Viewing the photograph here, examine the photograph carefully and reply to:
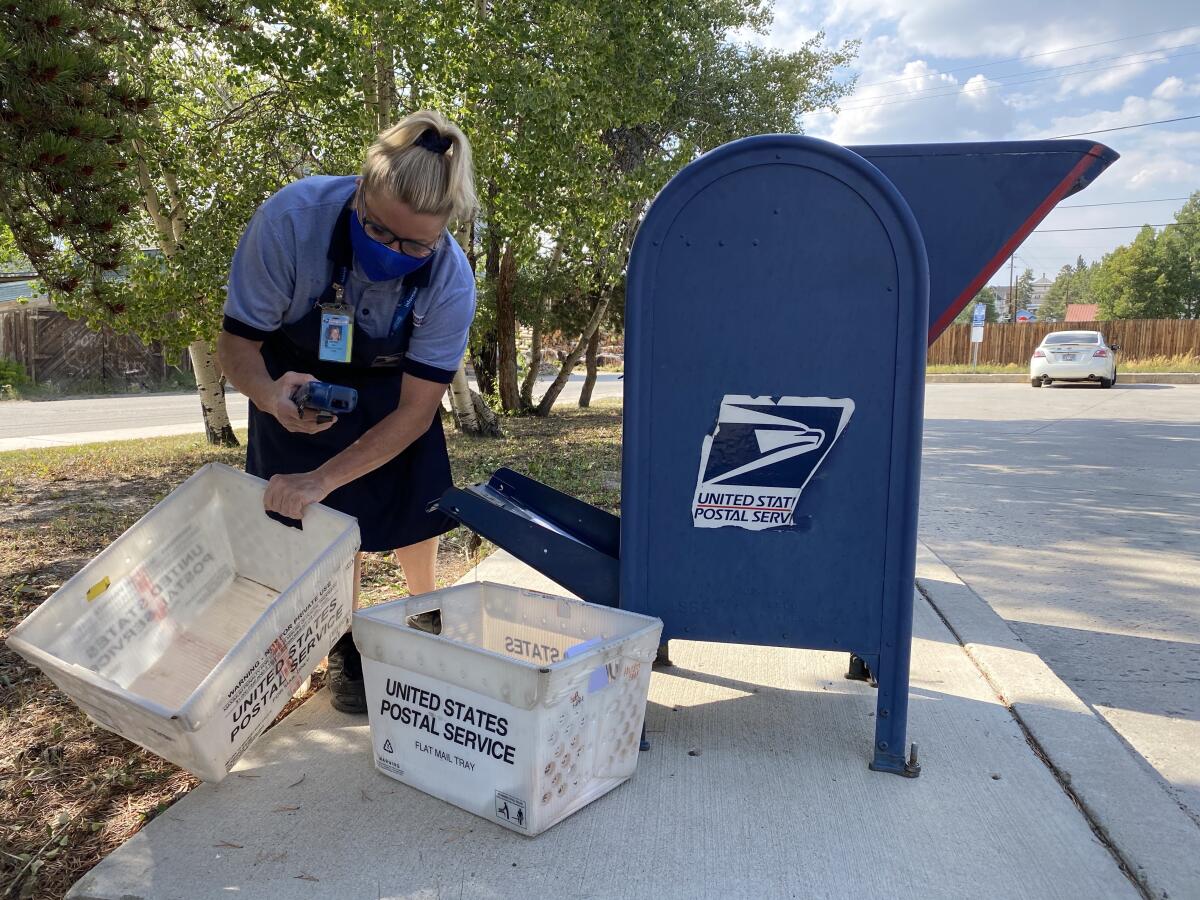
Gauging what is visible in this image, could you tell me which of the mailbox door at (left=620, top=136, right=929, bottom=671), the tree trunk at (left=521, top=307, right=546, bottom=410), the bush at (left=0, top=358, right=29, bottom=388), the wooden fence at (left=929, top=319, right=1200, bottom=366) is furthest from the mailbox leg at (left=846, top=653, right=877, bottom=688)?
the wooden fence at (left=929, top=319, right=1200, bottom=366)

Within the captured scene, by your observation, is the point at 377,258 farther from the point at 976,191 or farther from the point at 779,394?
the point at 976,191

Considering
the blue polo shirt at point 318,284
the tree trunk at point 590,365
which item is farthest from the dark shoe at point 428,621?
the tree trunk at point 590,365

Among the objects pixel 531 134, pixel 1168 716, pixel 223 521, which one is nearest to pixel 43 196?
pixel 223 521

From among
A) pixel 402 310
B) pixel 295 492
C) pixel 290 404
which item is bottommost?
pixel 295 492

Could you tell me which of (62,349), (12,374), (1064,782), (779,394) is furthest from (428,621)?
(62,349)

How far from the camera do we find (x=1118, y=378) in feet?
82.8

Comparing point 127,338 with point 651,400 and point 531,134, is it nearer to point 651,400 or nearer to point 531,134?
point 531,134

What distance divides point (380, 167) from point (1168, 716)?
3072mm

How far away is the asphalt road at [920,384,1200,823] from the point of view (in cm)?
316

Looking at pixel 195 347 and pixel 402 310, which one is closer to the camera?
pixel 402 310

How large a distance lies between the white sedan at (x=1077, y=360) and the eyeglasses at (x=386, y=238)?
74.4ft

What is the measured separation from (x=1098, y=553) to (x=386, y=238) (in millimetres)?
4731

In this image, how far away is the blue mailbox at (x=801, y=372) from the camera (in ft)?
7.18

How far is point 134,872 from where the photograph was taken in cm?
187
